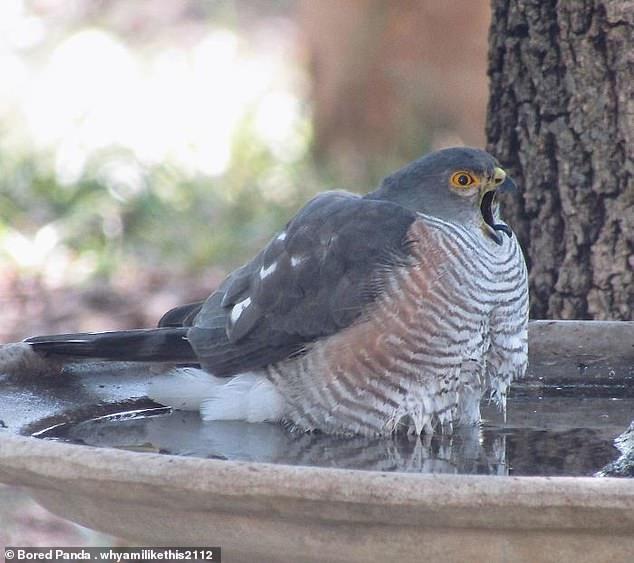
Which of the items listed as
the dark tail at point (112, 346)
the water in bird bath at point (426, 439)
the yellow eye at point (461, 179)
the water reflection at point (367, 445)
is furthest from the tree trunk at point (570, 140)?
the dark tail at point (112, 346)

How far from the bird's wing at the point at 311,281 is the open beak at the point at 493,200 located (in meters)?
0.26

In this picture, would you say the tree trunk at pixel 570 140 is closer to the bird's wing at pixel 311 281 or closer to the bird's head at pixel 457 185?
the bird's head at pixel 457 185

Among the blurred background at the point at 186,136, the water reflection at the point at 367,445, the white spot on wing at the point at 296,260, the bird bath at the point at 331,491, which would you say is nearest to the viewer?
the bird bath at the point at 331,491

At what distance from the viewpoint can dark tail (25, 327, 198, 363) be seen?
3311 millimetres

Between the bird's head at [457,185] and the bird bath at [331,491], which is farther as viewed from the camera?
the bird's head at [457,185]

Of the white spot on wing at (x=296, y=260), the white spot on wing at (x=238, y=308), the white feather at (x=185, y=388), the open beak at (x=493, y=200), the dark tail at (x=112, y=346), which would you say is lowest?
the white feather at (x=185, y=388)

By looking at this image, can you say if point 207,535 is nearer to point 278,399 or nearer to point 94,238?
point 278,399

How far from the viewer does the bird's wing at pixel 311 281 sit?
126 inches

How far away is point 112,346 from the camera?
11.0ft

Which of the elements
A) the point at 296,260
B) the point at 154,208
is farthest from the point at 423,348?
the point at 154,208

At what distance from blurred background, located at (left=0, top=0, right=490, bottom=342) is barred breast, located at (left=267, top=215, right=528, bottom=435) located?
374 centimetres

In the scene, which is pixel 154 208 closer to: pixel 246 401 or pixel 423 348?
pixel 246 401

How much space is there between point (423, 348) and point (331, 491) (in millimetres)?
1199

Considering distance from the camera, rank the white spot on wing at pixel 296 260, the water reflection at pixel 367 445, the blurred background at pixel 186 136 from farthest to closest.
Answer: the blurred background at pixel 186 136 → the white spot on wing at pixel 296 260 → the water reflection at pixel 367 445
